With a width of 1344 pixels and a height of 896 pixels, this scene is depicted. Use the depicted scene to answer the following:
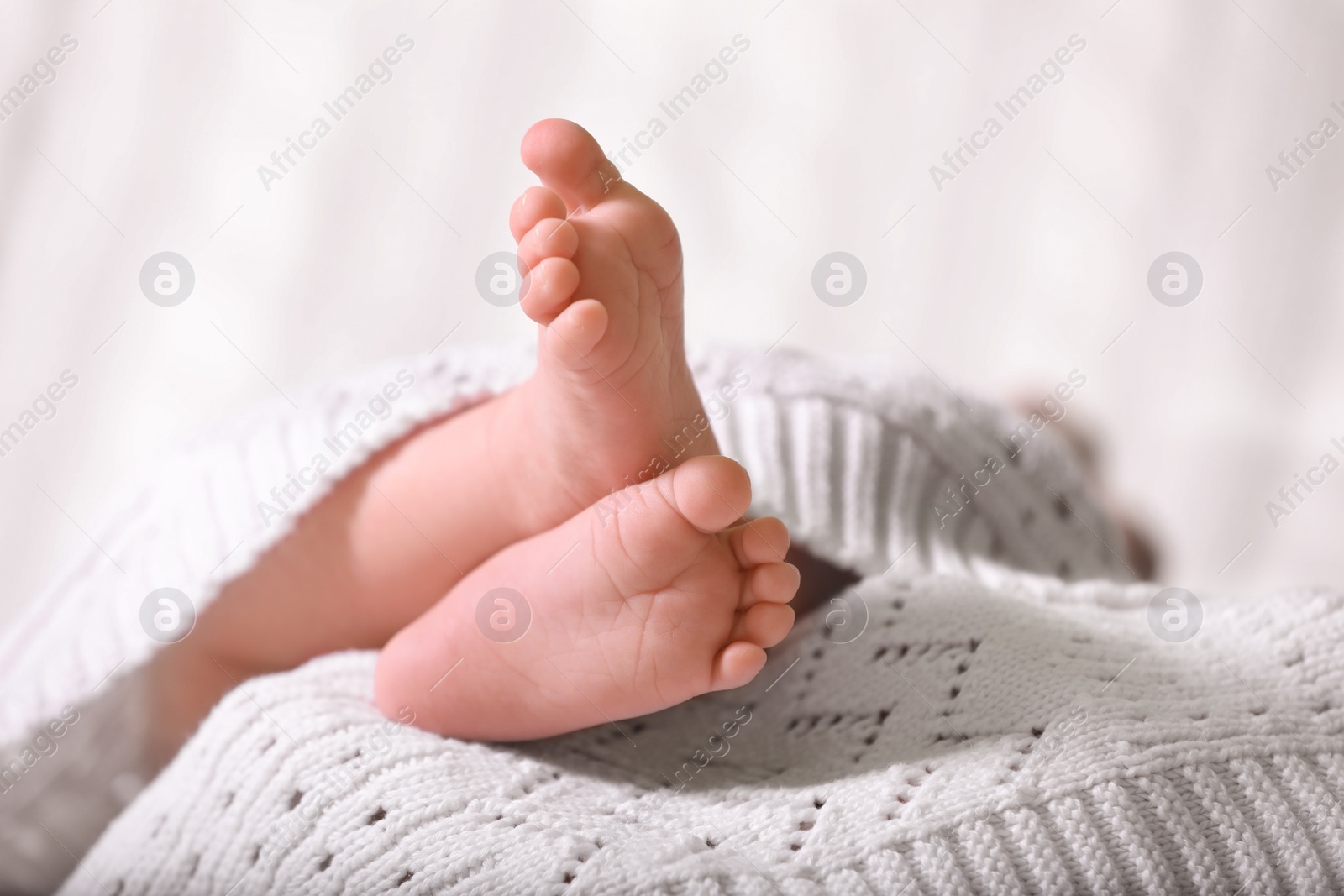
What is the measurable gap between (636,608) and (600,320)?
0.52 ft

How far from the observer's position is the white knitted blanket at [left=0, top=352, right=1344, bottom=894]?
1.83 feet

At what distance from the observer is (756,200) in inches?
52.6

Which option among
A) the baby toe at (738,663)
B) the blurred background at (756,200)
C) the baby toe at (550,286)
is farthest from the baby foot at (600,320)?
the blurred background at (756,200)

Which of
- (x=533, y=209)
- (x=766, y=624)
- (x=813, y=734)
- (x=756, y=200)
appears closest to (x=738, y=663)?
(x=766, y=624)

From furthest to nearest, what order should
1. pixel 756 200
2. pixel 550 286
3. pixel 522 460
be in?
pixel 756 200, pixel 522 460, pixel 550 286

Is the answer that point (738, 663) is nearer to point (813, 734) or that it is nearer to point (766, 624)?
point (766, 624)

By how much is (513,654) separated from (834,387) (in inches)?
13.8

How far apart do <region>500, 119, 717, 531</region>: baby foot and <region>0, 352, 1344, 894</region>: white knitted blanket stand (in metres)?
0.17

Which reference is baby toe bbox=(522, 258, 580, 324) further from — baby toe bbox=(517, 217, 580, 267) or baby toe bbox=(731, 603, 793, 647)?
baby toe bbox=(731, 603, 793, 647)

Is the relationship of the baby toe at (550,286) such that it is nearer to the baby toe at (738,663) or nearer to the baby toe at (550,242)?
the baby toe at (550,242)

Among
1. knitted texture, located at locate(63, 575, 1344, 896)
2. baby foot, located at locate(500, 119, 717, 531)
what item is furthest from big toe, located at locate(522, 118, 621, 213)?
knitted texture, located at locate(63, 575, 1344, 896)

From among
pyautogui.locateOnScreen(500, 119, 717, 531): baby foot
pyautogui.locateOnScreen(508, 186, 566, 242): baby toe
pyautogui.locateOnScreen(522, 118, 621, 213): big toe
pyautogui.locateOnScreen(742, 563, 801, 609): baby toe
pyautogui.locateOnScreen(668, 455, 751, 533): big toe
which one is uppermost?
pyautogui.locateOnScreen(522, 118, 621, 213): big toe

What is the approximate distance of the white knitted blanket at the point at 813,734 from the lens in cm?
56

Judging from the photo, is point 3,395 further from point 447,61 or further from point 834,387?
point 834,387
